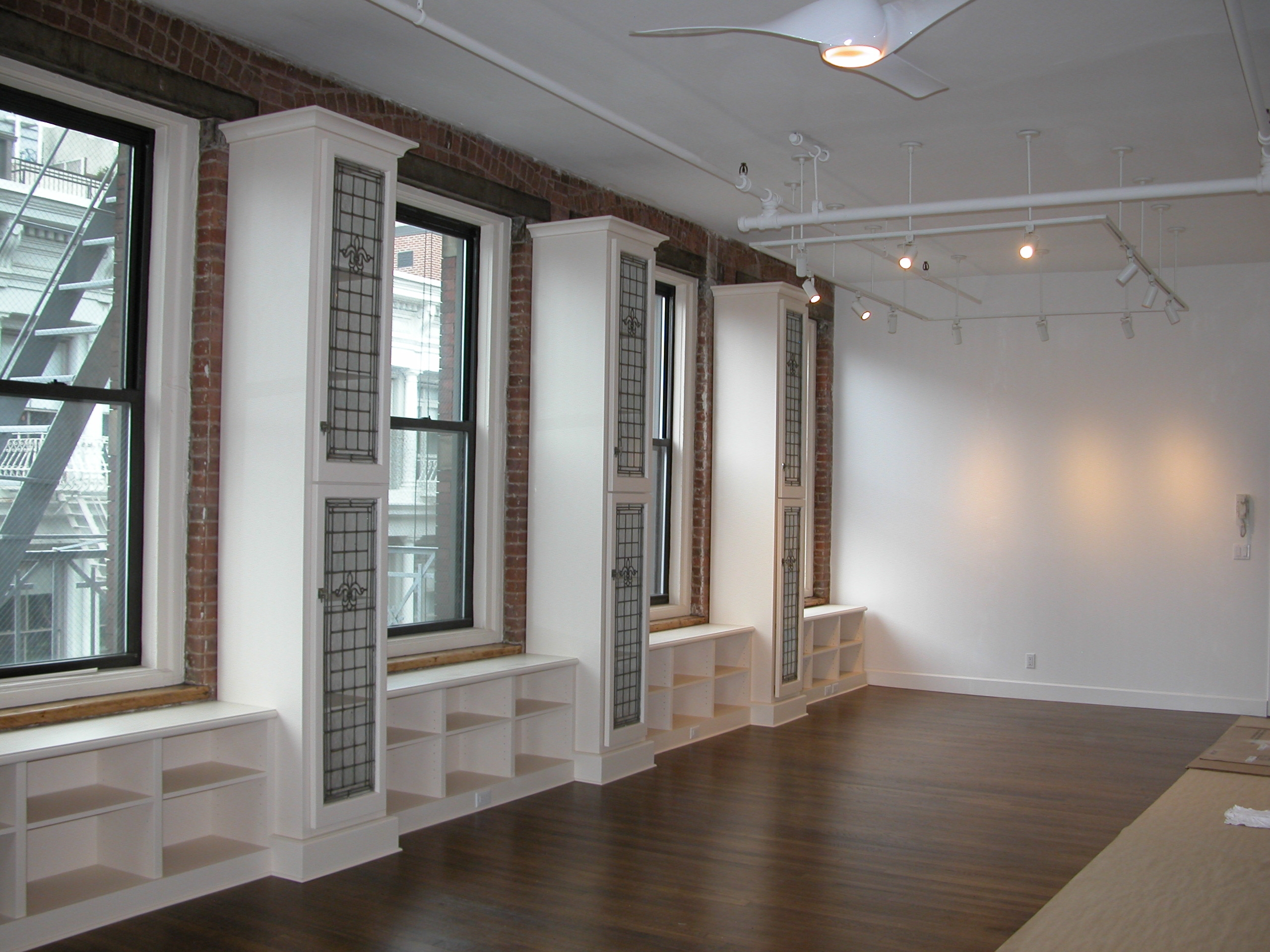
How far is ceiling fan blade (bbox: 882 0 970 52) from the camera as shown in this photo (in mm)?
2926

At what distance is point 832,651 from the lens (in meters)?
9.27

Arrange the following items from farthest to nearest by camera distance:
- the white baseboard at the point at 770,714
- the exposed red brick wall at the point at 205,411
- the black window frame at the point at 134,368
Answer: the white baseboard at the point at 770,714 < the exposed red brick wall at the point at 205,411 < the black window frame at the point at 134,368

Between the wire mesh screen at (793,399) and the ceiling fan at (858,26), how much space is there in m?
5.01

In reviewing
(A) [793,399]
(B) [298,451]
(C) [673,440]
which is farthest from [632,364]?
(B) [298,451]

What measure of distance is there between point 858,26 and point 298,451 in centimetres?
261

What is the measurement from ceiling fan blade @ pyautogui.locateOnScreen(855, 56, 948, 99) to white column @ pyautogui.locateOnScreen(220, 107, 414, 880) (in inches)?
81.0

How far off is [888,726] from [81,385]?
5663 mm

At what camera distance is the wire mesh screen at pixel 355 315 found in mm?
4543

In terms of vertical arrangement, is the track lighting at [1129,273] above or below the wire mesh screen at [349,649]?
above

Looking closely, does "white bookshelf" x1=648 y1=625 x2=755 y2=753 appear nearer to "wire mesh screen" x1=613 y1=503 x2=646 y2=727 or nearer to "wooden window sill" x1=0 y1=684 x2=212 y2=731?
"wire mesh screen" x1=613 y1=503 x2=646 y2=727

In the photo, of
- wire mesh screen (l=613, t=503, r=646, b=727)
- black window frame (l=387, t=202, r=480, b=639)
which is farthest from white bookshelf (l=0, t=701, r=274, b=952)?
wire mesh screen (l=613, t=503, r=646, b=727)

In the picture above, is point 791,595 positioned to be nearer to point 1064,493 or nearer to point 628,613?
point 628,613

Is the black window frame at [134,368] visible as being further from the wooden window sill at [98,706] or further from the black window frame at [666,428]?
the black window frame at [666,428]

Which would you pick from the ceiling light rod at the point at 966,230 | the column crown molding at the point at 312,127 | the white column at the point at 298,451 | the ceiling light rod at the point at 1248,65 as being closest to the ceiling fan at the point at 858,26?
the ceiling light rod at the point at 1248,65
